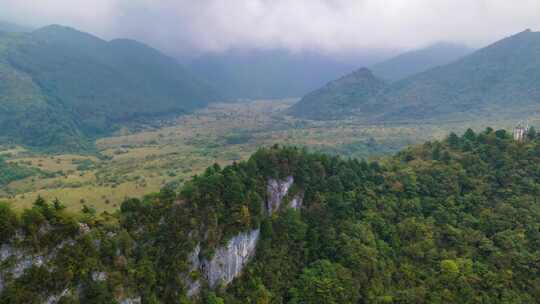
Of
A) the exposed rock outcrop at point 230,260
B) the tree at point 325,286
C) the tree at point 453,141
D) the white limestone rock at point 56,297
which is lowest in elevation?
the tree at point 325,286

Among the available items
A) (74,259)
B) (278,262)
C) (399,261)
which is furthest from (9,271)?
(399,261)

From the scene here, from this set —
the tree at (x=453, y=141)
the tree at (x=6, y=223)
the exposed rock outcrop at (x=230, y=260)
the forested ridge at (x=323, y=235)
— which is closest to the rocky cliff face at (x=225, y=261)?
the exposed rock outcrop at (x=230, y=260)

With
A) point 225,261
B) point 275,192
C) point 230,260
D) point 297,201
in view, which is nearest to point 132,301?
point 225,261

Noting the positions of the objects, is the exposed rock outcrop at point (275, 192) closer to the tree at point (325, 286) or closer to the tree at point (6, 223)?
the tree at point (325, 286)

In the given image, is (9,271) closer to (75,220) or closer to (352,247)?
(75,220)

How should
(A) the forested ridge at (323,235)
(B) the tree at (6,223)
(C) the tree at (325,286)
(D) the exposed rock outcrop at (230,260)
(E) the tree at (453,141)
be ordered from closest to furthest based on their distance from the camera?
(B) the tree at (6,223), (A) the forested ridge at (323,235), (D) the exposed rock outcrop at (230,260), (C) the tree at (325,286), (E) the tree at (453,141)

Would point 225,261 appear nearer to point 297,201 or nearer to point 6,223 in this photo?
point 297,201
